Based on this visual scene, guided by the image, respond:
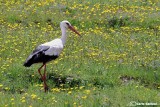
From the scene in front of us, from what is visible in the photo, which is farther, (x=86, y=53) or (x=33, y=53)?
(x=86, y=53)

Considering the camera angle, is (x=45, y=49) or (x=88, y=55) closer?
(x=45, y=49)

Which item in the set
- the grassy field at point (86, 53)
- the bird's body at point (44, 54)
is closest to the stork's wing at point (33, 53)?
the bird's body at point (44, 54)

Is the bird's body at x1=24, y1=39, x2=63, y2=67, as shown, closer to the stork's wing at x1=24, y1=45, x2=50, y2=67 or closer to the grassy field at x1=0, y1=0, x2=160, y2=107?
the stork's wing at x1=24, y1=45, x2=50, y2=67

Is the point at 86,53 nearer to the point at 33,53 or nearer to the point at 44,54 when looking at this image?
the point at 44,54

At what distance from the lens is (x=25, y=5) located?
19781 millimetres

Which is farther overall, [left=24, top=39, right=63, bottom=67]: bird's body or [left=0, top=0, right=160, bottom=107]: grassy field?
[left=24, top=39, right=63, bottom=67]: bird's body

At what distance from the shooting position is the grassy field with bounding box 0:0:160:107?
33.3 ft

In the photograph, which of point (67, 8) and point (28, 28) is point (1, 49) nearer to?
point (28, 28)

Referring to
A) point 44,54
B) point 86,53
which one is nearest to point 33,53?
point 44,54

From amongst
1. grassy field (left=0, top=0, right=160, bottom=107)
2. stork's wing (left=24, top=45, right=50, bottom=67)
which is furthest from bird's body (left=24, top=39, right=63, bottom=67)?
grassy field (left=0, top=0, right=160, bottom=107)

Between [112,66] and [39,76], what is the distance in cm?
191

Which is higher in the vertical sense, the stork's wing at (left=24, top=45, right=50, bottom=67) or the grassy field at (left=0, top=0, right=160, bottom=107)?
the stork's wing at (left=24, top=45, right=50, bottom=67)

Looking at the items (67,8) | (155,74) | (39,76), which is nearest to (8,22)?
(67,8)

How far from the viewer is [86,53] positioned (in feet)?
45.7
